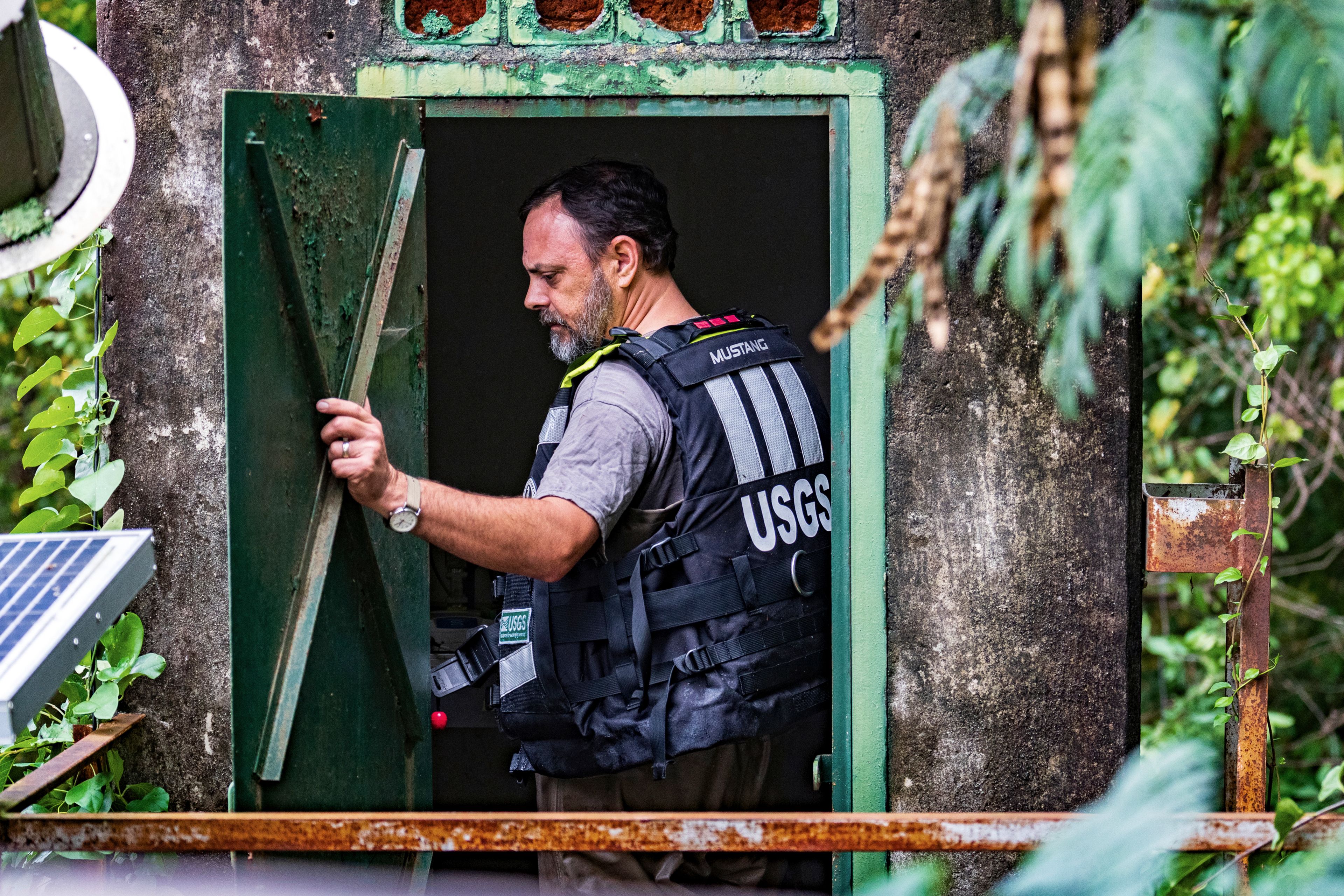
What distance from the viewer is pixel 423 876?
9.73 feet

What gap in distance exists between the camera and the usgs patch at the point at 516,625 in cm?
296

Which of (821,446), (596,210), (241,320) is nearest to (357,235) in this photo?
(241,320)

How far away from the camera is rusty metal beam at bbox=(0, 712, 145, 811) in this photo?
2.17 m

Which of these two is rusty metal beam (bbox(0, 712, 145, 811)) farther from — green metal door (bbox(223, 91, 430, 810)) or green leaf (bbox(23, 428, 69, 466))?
green leaf (bbox(23, 428, 69, 466))

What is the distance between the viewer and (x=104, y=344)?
286cm

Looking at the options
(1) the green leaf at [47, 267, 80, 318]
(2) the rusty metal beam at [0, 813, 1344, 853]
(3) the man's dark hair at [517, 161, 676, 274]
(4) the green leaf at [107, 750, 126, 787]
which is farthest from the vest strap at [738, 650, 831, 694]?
(1) the green leaf at [47, 267, 80, 318]

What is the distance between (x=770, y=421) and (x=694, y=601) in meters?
0.47

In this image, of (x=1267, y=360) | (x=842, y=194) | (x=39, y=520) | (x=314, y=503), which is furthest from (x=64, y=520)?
(x=1267, y=360)

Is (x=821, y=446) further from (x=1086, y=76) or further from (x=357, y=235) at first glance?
(x=1086, y=76)

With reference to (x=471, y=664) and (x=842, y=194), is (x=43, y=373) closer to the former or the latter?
(x=471, y=664)

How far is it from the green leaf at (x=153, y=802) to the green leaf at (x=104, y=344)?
108cm

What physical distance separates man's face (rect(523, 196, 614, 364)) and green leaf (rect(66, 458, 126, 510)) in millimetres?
1122

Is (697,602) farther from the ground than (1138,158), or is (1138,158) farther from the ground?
(1138,158)

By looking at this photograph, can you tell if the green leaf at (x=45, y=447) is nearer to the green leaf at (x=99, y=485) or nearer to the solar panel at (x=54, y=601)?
the green leaf at (x=99, y=485)
